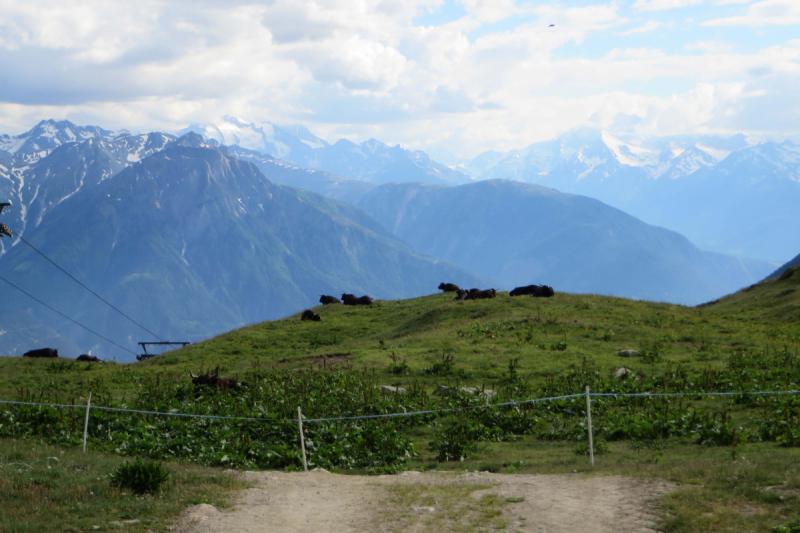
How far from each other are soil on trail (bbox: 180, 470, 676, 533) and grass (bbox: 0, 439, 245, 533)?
596 millimetres

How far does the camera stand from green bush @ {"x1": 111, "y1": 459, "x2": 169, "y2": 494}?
44.3 ft

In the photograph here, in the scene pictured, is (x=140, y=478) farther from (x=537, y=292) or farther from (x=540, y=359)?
(x=537, y=292)

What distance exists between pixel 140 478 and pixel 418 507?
6062 millimetres

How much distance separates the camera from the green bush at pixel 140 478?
13508mm

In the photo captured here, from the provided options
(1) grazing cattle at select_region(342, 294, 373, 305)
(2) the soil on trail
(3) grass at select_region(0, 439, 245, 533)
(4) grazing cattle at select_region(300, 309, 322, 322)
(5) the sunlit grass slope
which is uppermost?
(1) grazing cattle at select_region(342, 294, 373, 305)

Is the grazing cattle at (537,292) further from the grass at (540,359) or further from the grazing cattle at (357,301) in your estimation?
the grazing cattle at (357,301)

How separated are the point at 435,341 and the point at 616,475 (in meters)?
23.0

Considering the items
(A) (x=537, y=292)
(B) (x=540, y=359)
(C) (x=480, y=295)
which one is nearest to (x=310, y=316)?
(C) (x=480, y=295)

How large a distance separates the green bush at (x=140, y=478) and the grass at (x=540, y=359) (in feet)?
1.51

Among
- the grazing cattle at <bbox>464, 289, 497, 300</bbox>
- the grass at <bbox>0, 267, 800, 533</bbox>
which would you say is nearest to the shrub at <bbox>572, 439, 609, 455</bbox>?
the grass at <bbox>0, 267, 800, 533</bbox>

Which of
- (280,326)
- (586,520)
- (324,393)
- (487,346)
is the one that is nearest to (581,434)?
(586,520)

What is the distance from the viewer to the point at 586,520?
473 inches

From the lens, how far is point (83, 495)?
1302 centimetres

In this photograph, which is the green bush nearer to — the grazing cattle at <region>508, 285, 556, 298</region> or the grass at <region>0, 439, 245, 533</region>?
the grass at <region>0, 439, 245, 533</region>
